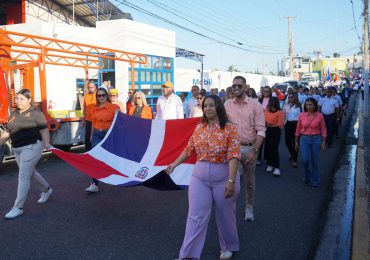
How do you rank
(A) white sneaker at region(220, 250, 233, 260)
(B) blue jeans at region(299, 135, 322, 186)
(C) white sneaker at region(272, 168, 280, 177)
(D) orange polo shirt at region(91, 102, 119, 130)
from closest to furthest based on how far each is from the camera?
(A) white sneaker at region(220, 250, 233, 260) < (D) orange polo shirt at region(91, 102, 119, 130) < (B) blue jeans at region(299, 135, 322, 186) < (C) white sneaker at region(272, 168, 280, 177)

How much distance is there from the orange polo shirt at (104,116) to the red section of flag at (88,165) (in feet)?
2.84

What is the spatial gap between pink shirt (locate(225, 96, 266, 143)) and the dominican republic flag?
105cm

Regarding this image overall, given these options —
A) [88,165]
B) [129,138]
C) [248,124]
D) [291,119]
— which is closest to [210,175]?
[248,124]

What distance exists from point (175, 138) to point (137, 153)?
67 centimetres

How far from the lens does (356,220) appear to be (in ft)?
18.0

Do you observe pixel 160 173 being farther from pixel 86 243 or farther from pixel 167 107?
pixel 167 107

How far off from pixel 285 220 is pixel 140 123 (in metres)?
2.92

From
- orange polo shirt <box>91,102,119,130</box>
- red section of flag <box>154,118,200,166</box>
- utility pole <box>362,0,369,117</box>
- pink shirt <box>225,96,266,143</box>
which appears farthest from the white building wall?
pink shirt <box>225,96,266,143</box>

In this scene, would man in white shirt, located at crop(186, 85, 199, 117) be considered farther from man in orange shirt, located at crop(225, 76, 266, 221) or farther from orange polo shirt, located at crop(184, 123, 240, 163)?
orange polo shirt, located at crop(184, 123, 240, 163)

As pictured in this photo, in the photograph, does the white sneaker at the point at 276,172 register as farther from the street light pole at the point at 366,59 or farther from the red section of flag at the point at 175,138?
the street light pole at the point at 366,59

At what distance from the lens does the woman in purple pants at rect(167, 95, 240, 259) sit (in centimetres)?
369

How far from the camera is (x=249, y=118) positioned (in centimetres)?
517

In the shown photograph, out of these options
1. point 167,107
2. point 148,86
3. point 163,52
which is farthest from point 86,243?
point 163,52

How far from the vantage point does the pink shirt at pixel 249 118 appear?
514 cm
